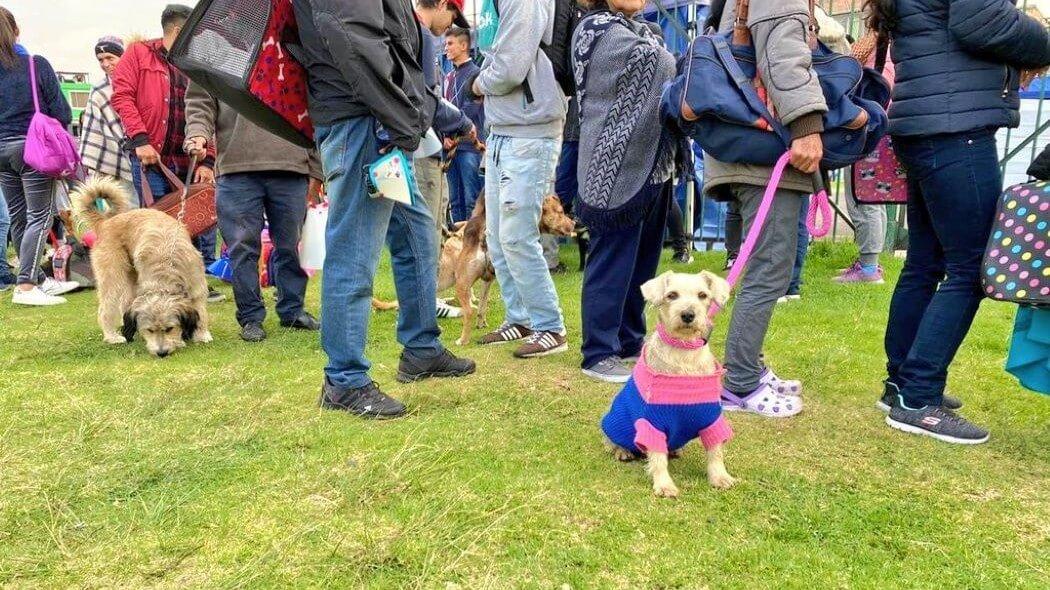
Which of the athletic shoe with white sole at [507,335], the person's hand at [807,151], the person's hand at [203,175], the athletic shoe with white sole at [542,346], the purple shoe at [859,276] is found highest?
the person's hand at [807,151]

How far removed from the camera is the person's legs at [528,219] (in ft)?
13.7

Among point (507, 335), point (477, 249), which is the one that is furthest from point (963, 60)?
point (477, 249)

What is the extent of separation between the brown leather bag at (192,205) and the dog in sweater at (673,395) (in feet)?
12.8

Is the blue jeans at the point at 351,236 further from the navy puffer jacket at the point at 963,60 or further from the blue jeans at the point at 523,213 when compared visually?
the navy puffer jacket at the point at 963,60

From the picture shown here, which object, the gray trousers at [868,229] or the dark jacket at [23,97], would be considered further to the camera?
the dark jacket at [23,97]

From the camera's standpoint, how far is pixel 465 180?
792 cm

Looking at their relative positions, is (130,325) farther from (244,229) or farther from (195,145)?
(195,145)

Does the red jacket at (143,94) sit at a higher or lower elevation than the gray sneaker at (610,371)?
higher

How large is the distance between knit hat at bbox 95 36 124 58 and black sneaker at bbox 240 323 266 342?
14.6ft

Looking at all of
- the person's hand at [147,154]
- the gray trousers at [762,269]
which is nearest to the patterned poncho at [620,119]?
the gray trousers at [762,269]

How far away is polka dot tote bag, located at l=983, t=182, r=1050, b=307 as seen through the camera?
256 centimetres

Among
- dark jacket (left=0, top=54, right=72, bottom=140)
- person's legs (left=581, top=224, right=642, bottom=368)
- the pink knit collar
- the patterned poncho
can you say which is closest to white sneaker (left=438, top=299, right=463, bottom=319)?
person's legs (left=581, top=224, right=642, bottom=368)

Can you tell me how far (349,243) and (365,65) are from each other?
0.80m

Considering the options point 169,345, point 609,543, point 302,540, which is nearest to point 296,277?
point 169,345
